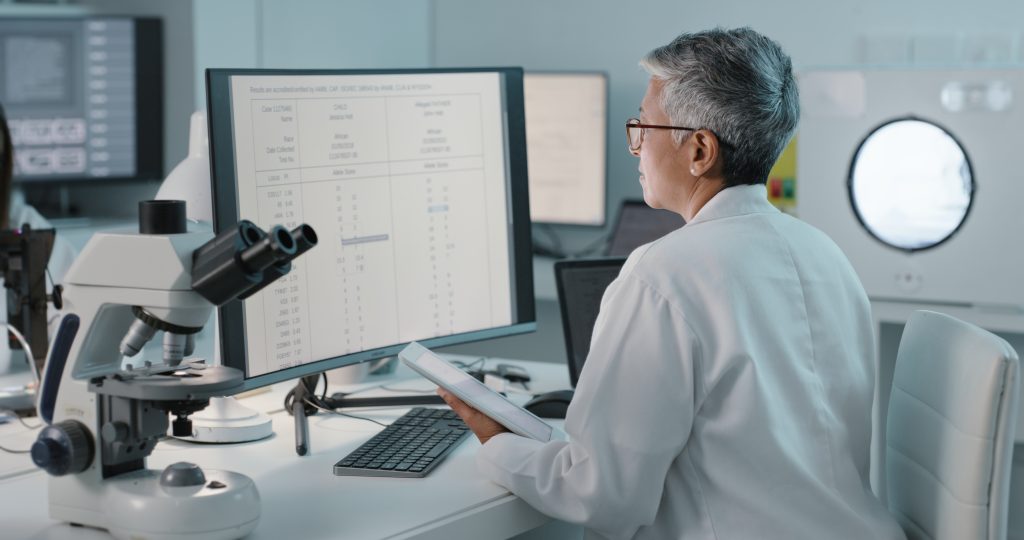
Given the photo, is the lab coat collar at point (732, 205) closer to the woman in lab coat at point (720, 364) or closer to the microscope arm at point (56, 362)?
the woman in lab coat at point (720, 364)

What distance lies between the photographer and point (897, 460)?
146cm

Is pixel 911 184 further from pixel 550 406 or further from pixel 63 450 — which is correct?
pixel 63 450

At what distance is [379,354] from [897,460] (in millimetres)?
701

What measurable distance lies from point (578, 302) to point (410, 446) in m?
0.47

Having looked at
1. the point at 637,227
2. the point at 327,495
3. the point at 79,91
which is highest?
the point at 79,91

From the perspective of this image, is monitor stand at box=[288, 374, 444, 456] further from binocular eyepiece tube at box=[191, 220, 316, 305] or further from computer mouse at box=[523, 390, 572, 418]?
binocular eyepiece tube at box=[191, 220, 316, 305]

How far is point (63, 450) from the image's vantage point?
1122 mm

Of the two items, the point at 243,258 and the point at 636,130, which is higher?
the point at 636,130

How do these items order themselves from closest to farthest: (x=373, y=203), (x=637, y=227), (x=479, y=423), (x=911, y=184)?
(x=479, y=423)
(x=373, y=203)
(x=911, y=184)
(x=637, y=227)

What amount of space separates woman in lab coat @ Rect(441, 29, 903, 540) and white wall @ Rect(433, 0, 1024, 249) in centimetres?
150

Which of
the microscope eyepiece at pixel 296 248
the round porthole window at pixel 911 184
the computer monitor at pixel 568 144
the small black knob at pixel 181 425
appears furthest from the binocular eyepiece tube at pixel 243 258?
the computer monitor at pixel 568 144

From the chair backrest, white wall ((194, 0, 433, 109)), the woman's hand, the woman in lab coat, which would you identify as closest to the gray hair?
the woman in lab coat

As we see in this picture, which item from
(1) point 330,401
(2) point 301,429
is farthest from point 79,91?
(2) point 301,429

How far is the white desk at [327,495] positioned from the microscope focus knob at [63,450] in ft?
0.23
